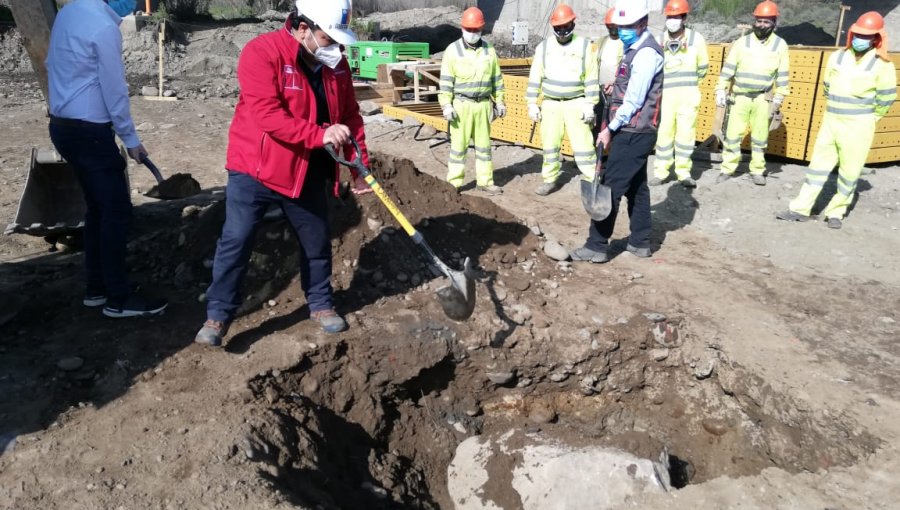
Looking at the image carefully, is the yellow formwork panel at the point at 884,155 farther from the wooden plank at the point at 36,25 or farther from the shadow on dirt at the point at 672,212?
the wooden plank at the point at 36,25

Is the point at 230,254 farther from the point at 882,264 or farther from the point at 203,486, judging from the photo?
the point at 882,264

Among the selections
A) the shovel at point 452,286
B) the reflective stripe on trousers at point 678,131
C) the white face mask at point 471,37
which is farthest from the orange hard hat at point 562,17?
the shovel at point 452,286

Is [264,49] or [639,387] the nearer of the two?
[264,49]

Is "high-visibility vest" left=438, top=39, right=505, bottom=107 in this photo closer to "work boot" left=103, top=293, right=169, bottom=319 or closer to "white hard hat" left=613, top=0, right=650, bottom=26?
"white hard hat" left=613, top=0, right=650, bottom=26

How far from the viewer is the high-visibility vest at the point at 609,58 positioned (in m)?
7.66

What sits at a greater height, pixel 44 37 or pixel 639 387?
pixel 44 37

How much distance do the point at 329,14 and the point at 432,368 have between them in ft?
7.08

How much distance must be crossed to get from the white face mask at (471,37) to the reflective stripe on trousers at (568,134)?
3.22 feet

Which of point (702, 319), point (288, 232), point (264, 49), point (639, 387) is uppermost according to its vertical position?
point (264, 49)

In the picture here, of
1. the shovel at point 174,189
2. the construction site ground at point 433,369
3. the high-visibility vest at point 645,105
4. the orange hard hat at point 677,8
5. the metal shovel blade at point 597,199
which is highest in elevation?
the orange hard hat at point 677,8

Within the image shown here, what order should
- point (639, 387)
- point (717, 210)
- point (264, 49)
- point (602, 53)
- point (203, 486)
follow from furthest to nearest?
point (602, 53) < point (717, 210) < point (639, 387) < point (264, 49) < point (203, 486)

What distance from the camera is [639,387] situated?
14.4ft

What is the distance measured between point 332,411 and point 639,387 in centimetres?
198

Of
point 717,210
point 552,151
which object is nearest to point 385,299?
point 552,151
